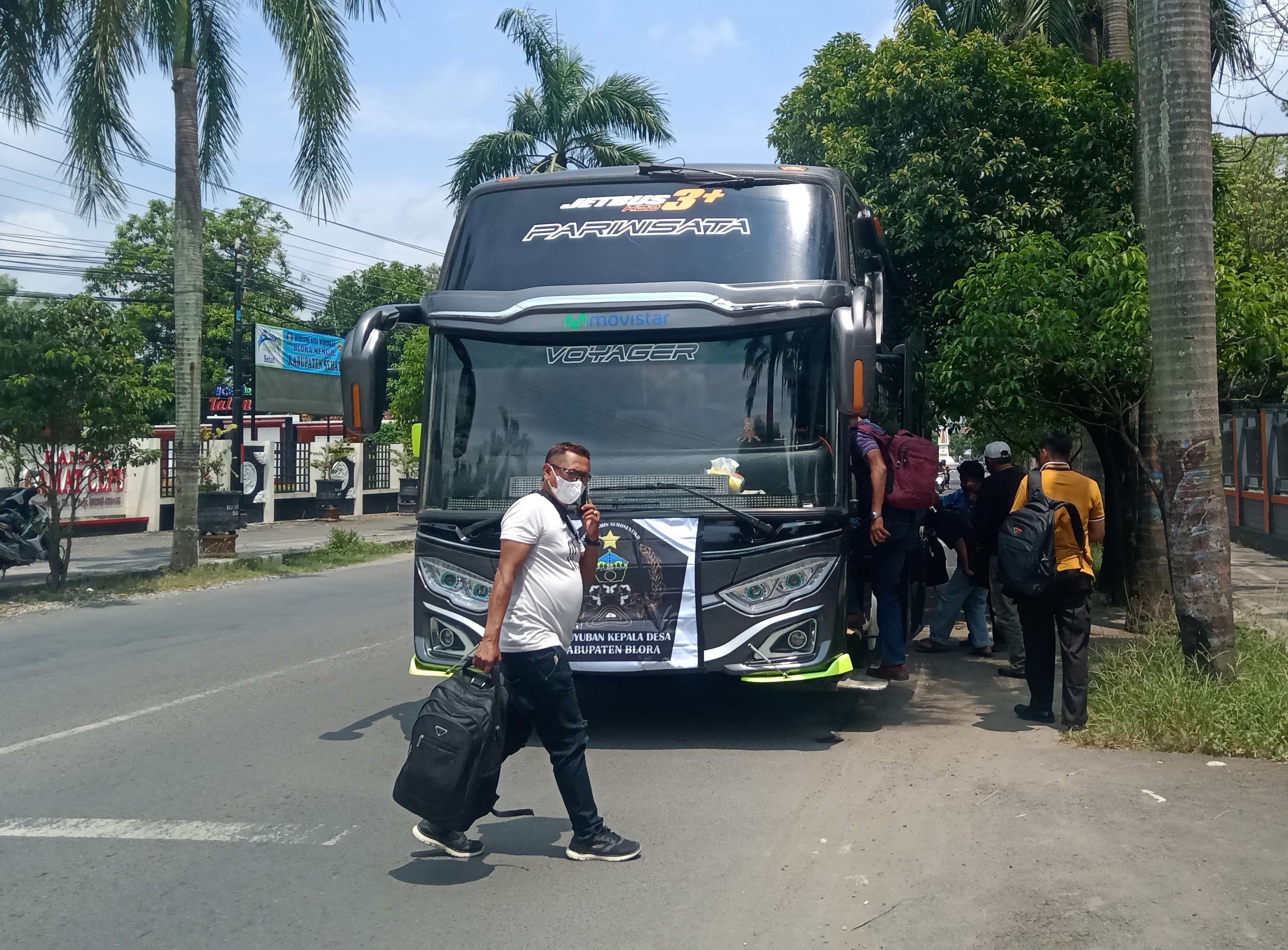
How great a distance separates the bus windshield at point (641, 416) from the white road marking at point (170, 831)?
227 cm

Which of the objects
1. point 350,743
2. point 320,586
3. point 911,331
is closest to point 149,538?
point 320,586

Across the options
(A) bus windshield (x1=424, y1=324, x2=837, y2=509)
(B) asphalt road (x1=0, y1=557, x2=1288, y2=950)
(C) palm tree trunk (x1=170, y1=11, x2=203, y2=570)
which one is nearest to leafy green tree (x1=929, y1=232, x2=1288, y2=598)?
(B) asphalt road (x1=0, y1=557, x2=1288, y2=950)

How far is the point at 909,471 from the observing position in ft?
26.0

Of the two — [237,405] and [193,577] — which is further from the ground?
[237,405]

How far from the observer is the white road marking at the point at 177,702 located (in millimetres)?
7242

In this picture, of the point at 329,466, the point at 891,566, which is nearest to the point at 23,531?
the point at 891,566

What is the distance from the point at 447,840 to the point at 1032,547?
13.0 feet

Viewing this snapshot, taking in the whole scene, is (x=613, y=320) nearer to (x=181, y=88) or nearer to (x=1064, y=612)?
(x=1064, y=612)

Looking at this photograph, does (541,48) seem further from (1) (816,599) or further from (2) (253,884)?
(2) (253,884)

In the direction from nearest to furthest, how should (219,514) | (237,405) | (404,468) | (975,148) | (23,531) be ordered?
(975,148) < (23,531) < (219,514) < (237,405) < (404,468)

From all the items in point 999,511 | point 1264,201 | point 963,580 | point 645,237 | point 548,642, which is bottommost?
point 963,580

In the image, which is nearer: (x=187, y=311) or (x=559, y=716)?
(x=559, y=716)

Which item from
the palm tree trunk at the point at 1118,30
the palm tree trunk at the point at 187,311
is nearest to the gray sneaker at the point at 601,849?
the palm tree trunk at the point at 1118,30

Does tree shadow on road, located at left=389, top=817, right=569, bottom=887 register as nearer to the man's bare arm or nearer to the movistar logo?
the man's bare arm
